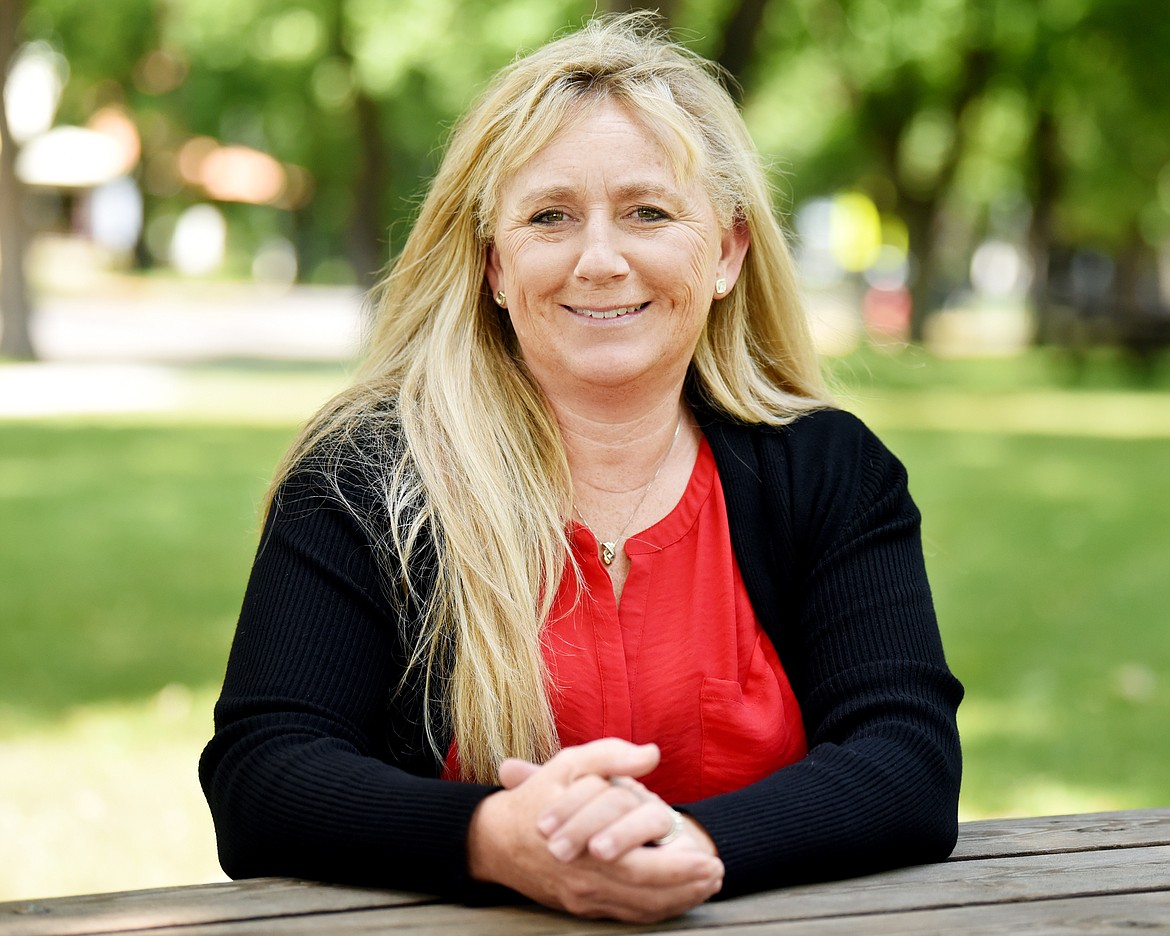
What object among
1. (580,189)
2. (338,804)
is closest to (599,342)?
(580,189)

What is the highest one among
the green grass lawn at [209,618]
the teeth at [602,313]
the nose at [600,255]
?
the nose at [600,255]

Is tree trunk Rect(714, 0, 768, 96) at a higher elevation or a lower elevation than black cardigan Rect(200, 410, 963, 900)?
higher

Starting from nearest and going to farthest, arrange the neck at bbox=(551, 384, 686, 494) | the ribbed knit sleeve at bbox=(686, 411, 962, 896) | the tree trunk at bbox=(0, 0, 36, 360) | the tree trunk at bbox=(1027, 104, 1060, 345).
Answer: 1. the ribbed knit sleeve at bbox=(686, 411, 962, 896)
2. the neck at bbox=(551, 384, 686, 494)
3. the tree trunk at bbox=(0, 0, 36, 360)
4. the tree trunk at bbox=(1027, 104, 1060, 345)

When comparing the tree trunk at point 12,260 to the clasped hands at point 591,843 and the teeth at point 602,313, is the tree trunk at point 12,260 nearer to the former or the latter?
the teeth at point 602,313

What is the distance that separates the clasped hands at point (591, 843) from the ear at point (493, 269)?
108 cm

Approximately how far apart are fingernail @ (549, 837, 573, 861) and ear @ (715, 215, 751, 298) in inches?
50.1

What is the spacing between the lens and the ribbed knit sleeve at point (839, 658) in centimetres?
215

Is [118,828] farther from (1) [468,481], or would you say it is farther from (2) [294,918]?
(2) [294,918]

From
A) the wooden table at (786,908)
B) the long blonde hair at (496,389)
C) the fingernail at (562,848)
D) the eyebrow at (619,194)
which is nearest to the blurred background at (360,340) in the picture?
the long blonde hair at (496,389)

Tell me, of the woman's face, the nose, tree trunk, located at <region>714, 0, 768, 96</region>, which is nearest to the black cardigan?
the woman's face

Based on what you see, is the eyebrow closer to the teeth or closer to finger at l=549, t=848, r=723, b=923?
the teeth

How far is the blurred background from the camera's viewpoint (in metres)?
5.65

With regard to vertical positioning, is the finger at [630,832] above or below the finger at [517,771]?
below

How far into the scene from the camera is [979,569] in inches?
347
